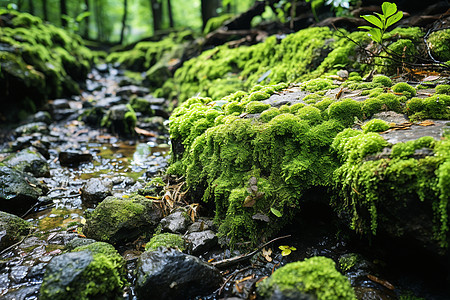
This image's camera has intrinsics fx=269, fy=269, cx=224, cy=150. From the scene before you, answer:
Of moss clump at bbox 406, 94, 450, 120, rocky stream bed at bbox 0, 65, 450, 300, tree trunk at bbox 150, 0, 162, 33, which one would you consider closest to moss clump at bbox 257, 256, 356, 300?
rocky stream bed at bbox 0, 65, 450, 300

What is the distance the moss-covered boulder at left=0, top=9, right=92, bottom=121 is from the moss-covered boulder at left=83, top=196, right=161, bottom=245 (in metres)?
6.98

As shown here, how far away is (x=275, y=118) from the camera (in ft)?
10.5

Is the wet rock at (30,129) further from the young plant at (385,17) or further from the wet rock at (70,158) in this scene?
the young plant at (385,17)

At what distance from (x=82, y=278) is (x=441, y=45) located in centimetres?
584

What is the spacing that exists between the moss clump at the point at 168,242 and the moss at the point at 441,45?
15.9ft

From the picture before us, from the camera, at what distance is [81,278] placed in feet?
7.29

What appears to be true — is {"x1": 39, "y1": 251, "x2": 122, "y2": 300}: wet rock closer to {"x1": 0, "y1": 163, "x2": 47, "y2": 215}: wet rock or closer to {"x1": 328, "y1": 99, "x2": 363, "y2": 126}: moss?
{"x1": 0, "y1": 163, "x2": 47, "y2": 215}: wet rock

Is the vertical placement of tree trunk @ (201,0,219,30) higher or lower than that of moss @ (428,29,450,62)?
higher

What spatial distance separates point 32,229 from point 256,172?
3.05 metres

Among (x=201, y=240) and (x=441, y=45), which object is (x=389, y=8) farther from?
(x=201, y=240)

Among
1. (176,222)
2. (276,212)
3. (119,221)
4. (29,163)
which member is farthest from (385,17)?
(29,163)

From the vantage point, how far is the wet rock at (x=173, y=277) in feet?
7.63

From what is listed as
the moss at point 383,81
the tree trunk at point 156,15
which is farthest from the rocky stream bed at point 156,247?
the tree trunk at point 156,15

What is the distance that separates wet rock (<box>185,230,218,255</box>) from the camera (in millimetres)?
2896
